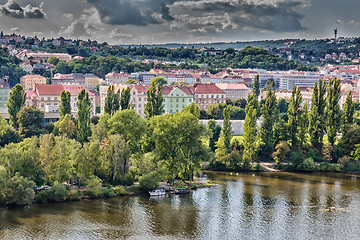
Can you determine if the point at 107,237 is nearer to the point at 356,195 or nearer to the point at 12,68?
the point at 356,195

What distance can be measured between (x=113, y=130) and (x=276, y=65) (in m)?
158

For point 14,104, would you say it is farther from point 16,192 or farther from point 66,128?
point 16,192

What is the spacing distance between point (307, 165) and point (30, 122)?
107 ft

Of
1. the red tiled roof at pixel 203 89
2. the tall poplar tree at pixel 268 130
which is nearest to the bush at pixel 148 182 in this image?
the tall poplar tree at pixel 268 130

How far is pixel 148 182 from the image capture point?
141ft

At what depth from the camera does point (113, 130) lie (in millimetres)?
46156

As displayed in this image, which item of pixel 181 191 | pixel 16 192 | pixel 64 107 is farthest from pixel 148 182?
pixel 64 107

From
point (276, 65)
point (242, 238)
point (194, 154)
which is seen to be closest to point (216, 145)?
point (194, 154)

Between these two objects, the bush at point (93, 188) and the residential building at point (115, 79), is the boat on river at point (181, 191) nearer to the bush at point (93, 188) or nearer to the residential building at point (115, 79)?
the bush at point (93, 188)

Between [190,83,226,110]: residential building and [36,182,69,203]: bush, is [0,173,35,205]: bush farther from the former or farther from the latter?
[190,83,226,110]: residential building

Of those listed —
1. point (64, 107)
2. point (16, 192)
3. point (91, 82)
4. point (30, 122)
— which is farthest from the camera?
point (91, 82)

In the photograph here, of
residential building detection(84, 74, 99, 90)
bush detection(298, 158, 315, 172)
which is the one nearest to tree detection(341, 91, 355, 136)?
bush detection(298, 158, 315, 172)

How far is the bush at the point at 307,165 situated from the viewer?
181 ft

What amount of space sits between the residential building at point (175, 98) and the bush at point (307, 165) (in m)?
31.3
